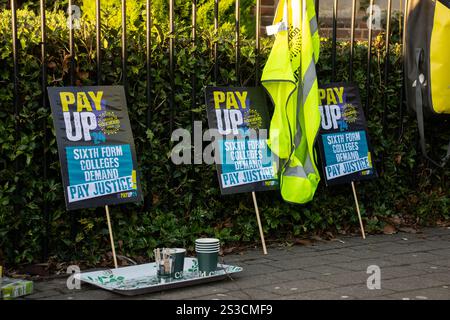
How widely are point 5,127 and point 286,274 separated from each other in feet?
6.65

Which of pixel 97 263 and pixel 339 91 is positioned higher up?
pixel 339 91

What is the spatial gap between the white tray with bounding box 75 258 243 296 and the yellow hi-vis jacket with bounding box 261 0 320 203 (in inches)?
46.7

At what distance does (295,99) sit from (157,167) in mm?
1148

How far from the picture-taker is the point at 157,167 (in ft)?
18.1

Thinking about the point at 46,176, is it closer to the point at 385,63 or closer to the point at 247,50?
the point at 247,50

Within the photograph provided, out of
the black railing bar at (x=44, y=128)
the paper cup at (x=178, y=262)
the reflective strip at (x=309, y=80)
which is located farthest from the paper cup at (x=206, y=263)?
the reflective strip at (x=309, y=80)

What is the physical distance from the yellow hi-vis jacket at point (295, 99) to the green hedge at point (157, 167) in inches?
10.8

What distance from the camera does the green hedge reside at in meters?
5.00

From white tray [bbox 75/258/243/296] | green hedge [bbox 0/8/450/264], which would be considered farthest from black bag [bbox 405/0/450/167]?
white tray [bbox 75/258/243/296]

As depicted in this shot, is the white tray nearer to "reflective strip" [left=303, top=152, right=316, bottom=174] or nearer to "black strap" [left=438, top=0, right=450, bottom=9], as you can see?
"reflective strip" [left=303, top=152, right=316, bottom=174]

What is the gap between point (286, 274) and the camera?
502 cm

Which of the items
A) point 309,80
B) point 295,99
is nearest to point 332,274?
point 295,99

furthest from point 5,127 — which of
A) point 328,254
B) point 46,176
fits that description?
point 328,254

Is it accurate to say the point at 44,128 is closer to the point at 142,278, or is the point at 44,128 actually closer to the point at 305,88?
the point at 142,278
